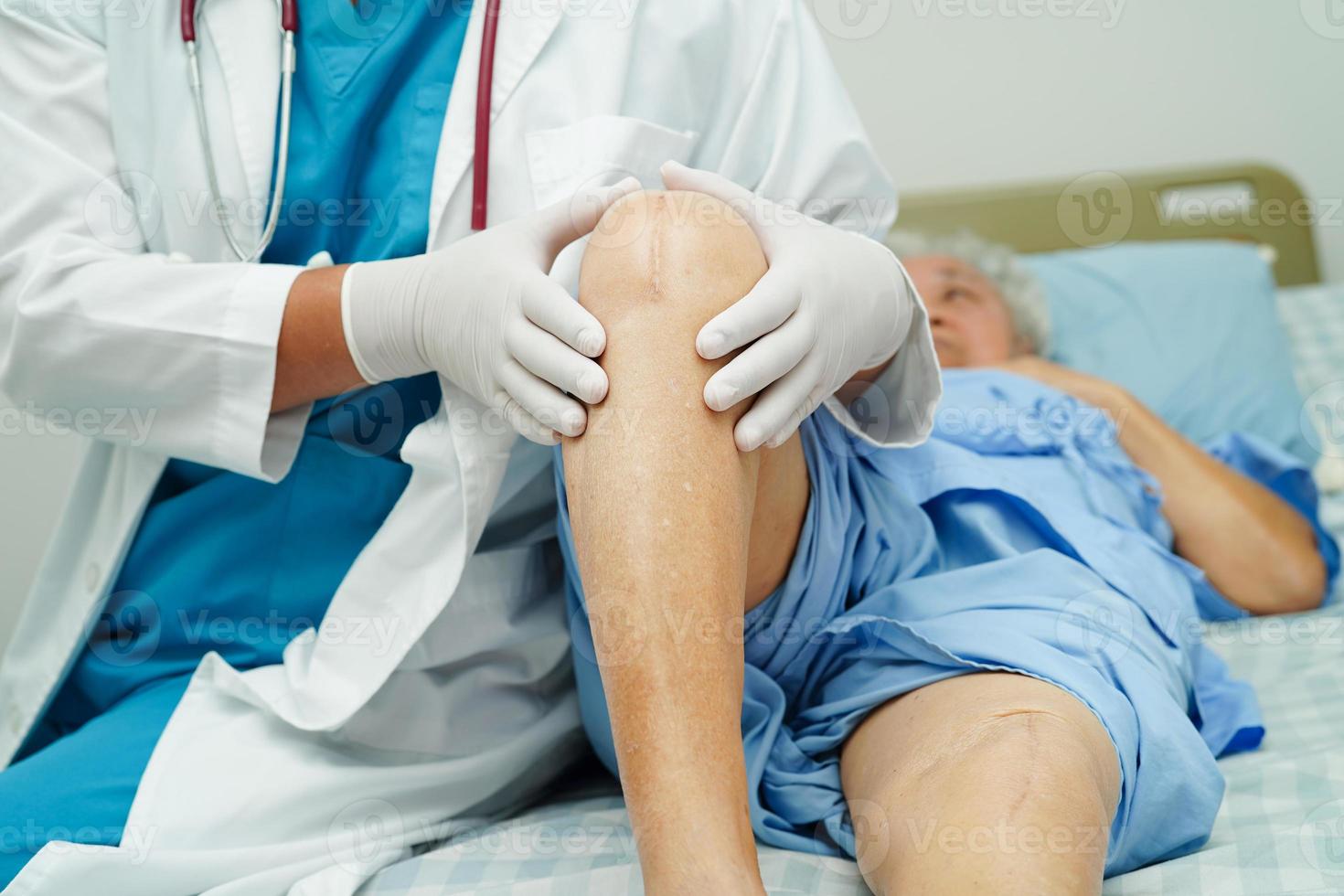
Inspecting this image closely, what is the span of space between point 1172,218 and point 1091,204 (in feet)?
0.46

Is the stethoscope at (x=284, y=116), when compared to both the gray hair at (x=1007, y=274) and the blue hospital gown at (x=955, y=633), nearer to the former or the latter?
the blue hospital gown at (x=955, y=633)

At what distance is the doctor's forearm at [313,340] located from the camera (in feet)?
2.69

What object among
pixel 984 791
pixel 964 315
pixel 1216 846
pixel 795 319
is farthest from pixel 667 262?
pixel 964 315

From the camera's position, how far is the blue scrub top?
916 mm

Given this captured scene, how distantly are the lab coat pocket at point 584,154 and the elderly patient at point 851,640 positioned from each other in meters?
0.13

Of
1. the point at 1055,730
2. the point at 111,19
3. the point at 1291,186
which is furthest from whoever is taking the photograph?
the point at 1291,186

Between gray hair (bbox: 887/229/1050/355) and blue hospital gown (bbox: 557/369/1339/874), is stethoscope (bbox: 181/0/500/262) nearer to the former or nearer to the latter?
blue hospital gown (bbox: 557/369/1339/874)

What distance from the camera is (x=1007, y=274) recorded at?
165 cm

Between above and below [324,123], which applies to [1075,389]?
below

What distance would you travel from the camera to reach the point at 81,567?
98 centimetres

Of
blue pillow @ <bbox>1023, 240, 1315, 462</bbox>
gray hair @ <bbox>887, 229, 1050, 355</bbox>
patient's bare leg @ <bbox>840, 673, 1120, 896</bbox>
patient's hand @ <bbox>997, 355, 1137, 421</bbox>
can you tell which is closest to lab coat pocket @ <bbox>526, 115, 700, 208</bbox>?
patient's bare leg @ <bbox>840, 673, 1120, 896</bbox>

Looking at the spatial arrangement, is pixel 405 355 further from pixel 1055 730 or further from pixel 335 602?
pixel 1055 730

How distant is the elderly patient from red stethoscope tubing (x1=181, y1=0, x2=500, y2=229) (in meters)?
0.18

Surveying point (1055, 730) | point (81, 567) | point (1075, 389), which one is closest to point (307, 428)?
point (81, 567)
